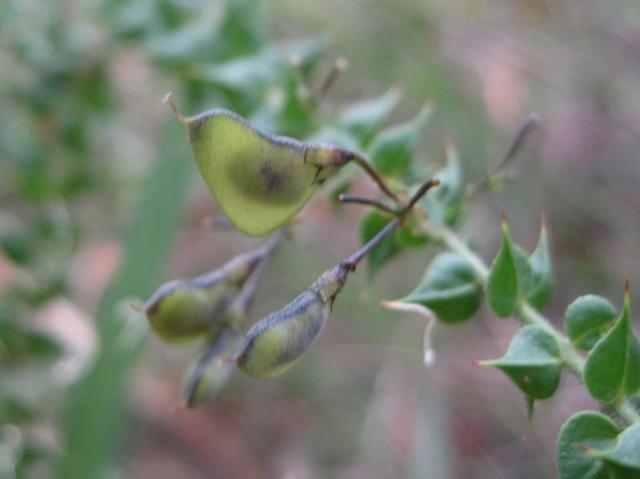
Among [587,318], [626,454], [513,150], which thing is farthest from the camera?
[513,150]

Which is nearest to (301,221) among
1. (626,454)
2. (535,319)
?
(535,319)

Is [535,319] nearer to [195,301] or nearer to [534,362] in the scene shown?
[534,362]

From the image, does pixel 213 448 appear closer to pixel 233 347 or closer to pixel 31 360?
pixel 31 360

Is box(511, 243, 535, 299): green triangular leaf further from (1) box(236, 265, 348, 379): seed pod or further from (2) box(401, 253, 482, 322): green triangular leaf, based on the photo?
(1) box(236, 265, 348, 379): seed pod

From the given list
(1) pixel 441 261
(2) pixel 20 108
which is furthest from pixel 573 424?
(2) pixel 20 108

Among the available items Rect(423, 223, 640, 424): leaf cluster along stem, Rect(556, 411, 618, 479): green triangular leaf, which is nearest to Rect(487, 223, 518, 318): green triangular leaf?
Rect(423, 223, 640, 424): leaf cluster along stem

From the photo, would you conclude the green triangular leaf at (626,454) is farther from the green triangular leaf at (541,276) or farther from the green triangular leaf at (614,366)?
the green triangular leaf at (541,276)

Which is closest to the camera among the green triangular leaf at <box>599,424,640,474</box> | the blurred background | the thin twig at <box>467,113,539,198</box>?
the green triangular leaf at <box>599,424,640,474</box>
